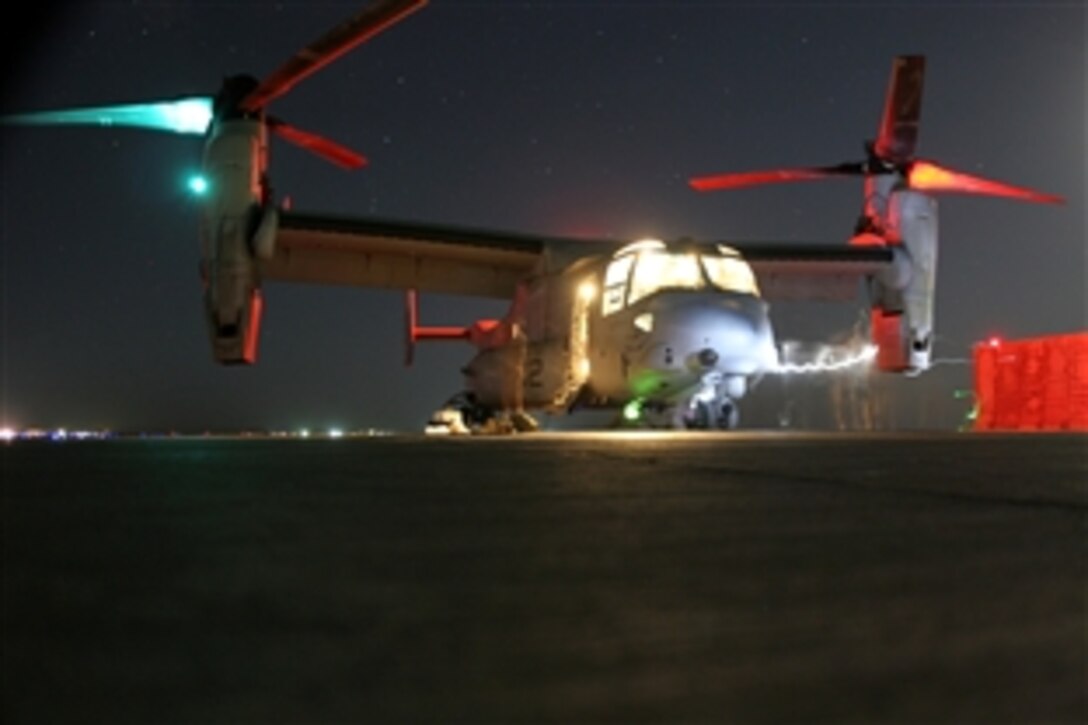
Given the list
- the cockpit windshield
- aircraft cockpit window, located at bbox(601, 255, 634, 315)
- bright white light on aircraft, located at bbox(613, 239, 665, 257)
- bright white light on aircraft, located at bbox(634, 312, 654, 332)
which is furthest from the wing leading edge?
bright white light on aircraft, located at bbox(634, 312, 654, 332)

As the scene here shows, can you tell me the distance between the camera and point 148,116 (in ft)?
56.7

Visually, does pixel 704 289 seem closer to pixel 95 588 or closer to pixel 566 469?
pixel 566 469

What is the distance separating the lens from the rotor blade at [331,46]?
43.3 feet

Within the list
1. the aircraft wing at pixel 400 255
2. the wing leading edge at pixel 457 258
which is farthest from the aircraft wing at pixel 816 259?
the aircraft wing at pixel 400 255

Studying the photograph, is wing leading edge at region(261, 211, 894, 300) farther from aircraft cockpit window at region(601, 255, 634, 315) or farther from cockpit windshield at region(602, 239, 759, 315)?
cockpit windshield at region(602, 239, 759, 315)

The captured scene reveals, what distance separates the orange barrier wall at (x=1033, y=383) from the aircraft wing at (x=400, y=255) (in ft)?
32.5

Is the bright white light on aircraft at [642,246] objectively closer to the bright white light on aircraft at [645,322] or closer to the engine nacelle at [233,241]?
the bright white light on aircraft at [645,322]

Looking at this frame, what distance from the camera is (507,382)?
17312 millimetres

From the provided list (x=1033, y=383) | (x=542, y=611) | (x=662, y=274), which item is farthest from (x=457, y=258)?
(x=542, y=611)

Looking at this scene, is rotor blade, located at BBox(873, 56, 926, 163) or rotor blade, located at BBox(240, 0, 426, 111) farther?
rotor blade, located at BBox(873, 56, 926, 163)

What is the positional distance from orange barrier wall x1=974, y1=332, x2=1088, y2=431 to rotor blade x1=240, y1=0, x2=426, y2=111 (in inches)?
531

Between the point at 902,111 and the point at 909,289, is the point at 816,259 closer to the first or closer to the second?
the point at 909,289

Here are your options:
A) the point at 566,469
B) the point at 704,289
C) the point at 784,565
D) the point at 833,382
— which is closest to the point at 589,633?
the point at 784,565

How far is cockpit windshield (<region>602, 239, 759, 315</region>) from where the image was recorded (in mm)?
13000
